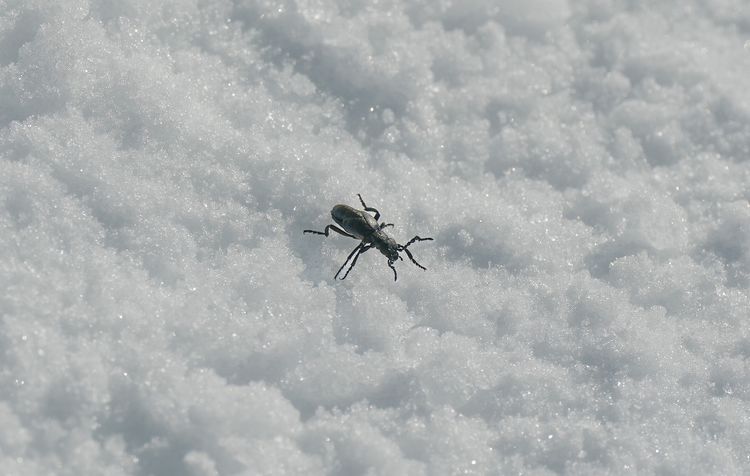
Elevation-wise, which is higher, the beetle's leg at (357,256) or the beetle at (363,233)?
the beetle at (363,233)

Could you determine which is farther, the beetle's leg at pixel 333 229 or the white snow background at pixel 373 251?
the beetle's leg at pixel 333 229

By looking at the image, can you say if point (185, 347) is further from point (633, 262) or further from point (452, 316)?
point (633, 262)

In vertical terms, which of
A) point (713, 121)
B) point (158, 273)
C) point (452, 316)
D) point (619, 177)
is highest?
point (713, 121)

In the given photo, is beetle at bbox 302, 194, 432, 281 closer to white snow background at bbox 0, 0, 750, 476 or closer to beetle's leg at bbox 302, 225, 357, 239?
beetle's leg at bbox 302, 225, 357, 239

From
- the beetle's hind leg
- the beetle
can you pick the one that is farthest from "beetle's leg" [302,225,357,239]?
the beetle's hind leg

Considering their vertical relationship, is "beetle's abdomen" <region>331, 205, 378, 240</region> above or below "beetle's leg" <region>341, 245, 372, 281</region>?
above

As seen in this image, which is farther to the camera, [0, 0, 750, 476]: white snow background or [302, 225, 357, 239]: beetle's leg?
[302, 225, 357, 239]: beetle's leg

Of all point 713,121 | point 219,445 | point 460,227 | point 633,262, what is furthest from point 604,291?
point 219,445

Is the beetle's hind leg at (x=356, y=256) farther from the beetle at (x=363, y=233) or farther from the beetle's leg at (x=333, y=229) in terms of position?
the beetle's leg at (x=333, y=229)

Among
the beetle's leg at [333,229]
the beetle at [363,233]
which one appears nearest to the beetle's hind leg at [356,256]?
the beetle at [363,233]
